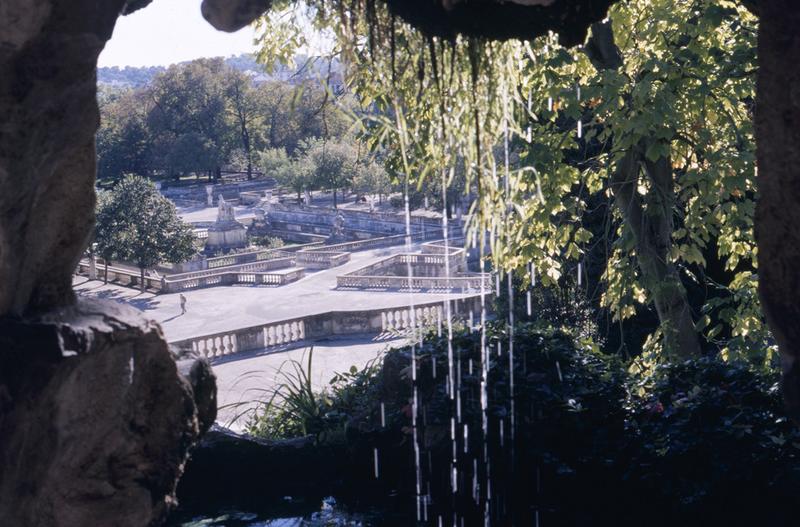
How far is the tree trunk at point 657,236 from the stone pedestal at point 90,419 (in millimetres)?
6121

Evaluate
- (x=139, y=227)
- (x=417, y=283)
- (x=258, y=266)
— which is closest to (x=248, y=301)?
(x=417, y=283)

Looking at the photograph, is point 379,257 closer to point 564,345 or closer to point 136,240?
point 136,240

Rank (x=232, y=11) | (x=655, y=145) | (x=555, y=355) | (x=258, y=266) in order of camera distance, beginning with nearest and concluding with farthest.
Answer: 1. (x=232, y=11)
2. (x=555, y=355)
3. (x=655, y=145)
4. (x=258, y=266)

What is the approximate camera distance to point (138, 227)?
1652 inches

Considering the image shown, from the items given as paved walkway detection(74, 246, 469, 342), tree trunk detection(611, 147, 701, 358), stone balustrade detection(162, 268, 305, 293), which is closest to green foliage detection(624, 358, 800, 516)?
tree trunk detection(611, 147, 701, 358)

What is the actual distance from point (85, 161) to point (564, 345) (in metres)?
4.97

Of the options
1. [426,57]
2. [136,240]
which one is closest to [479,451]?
[426,57]

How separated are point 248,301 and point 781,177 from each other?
34392 mm

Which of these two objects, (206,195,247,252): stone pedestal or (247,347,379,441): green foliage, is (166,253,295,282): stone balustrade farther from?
(247,347,379,441): green foliage

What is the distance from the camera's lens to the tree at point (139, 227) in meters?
41.4

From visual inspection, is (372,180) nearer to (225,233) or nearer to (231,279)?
(225,233)

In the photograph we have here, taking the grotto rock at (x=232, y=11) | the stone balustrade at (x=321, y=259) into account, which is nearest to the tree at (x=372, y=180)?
the stone balustrade at (x=321, y=259)

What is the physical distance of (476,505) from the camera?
7098 millimetres

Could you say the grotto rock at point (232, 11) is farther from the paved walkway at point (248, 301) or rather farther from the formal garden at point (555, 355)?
the paved walkway at point (248, 301)
